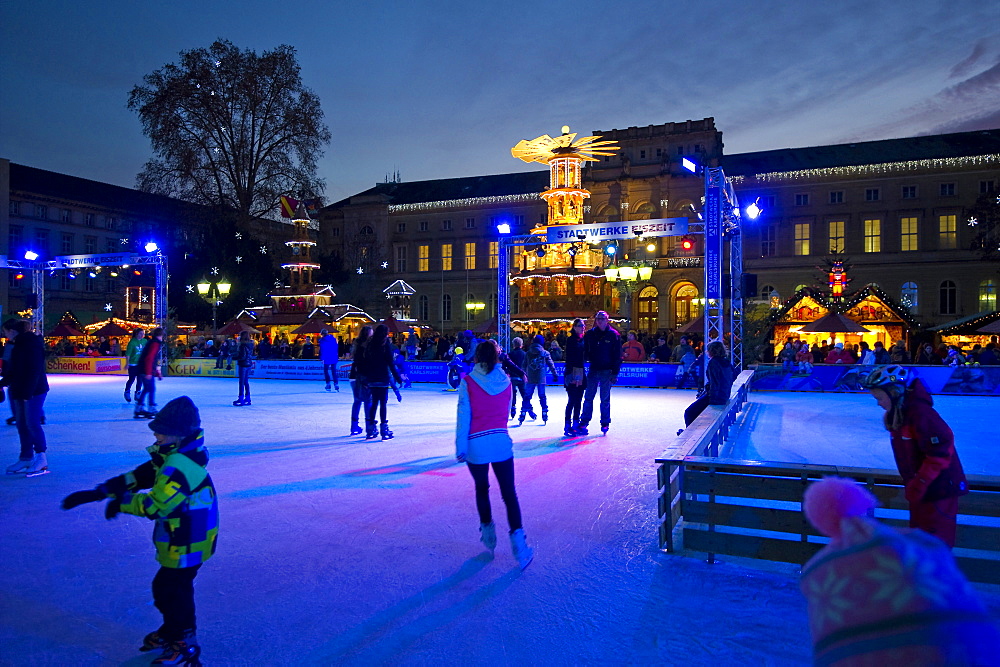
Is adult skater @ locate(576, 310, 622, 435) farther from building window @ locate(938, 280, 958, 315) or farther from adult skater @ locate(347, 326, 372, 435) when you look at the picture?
building window @ locate(938, 280, 958, 315)

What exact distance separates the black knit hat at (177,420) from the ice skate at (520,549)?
210 centimetres

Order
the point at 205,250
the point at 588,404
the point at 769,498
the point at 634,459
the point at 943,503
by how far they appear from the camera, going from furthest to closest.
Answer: the point at 205,250
the point at 588,404
the point at 634,459
the point at 769,498
the point at 943,503

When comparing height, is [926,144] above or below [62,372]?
above

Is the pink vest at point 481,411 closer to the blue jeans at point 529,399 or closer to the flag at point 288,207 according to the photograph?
the blue jeans at point 529,399

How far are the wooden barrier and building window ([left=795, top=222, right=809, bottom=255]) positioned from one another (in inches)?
1691

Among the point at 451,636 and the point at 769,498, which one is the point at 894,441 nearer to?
the point at 769,498

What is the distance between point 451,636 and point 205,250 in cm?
3723

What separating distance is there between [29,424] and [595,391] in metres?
6.53

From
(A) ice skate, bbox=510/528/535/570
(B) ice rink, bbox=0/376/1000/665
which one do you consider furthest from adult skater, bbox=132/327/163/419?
(A) ice skate, bbox=510/528/535/570

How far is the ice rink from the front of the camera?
317 centimetres

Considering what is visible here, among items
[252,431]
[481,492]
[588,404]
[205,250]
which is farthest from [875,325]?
[205,250]

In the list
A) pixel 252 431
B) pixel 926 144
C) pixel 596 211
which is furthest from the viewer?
pixel 596 211

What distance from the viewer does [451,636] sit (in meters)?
3.26

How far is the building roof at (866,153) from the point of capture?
4156 cm
